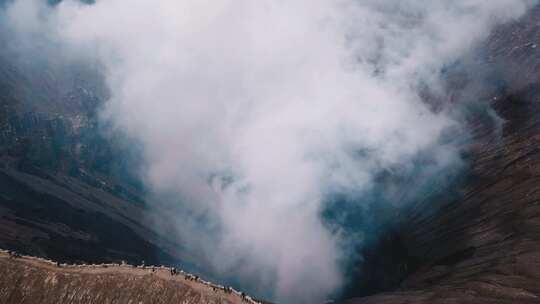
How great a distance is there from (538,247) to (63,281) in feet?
482

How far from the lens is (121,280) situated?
433 ft

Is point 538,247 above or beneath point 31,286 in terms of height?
above

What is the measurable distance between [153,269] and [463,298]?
88.2 metres

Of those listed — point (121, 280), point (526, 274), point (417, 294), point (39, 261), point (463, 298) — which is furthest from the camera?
point (417, 294)

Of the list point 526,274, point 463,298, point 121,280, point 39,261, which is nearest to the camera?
point 121,280

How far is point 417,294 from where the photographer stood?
640 feet

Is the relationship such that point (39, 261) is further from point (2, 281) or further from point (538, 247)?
point (538, 247)

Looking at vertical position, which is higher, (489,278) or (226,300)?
(489,278)

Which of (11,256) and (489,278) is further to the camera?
(489,278)

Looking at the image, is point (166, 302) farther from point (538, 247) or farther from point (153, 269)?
point (538, 247)

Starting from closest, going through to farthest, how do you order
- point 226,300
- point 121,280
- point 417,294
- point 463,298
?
point 226,300
point 121,280
point 463,298
point 417,294

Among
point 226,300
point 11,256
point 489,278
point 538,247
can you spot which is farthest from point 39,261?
point 538,247

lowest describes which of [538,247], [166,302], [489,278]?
[166,302]

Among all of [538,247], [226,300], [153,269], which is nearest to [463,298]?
[538,247]
